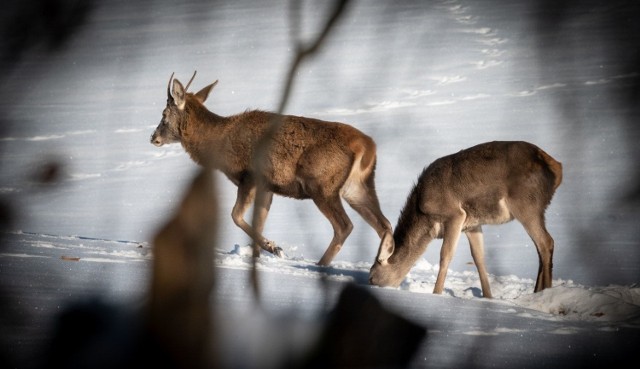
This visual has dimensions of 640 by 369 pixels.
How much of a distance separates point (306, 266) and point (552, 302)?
8.12 ft

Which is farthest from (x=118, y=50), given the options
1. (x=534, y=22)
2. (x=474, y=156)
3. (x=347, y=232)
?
(x=347, y=232)

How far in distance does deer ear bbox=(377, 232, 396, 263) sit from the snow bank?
251mm

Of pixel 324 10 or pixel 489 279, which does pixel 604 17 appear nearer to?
pixel 324 10

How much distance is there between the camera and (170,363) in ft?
10.2

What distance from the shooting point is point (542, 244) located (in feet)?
25.7

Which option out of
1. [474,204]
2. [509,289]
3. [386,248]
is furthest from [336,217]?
[509,289]

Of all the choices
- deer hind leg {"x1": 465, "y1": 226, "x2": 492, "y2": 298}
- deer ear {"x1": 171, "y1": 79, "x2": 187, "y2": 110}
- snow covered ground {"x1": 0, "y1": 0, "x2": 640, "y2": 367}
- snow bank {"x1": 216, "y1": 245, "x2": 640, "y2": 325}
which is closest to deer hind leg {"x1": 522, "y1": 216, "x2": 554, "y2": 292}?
snow bank {"x1": 216, "y1": 245, "x2": 640, "y2": 325}

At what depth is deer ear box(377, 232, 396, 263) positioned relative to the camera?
8156mm

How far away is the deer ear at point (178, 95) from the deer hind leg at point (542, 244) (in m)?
4.06

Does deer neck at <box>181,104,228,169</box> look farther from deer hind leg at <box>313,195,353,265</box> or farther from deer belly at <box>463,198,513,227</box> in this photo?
deer belly at <box>463,198,513,227</box>

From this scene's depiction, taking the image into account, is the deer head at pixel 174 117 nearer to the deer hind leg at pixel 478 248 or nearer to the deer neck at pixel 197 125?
the deer neck at pixel 197 125

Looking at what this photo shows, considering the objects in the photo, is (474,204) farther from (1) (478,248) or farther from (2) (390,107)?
(2) (390,107)

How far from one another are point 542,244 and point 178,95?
4424 millimetres

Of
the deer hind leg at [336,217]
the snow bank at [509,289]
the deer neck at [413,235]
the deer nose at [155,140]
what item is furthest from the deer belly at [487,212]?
the deer nose at [155,140]
